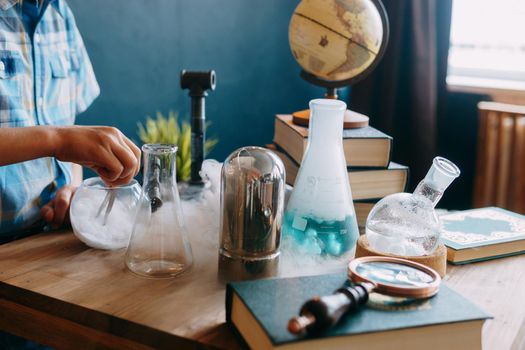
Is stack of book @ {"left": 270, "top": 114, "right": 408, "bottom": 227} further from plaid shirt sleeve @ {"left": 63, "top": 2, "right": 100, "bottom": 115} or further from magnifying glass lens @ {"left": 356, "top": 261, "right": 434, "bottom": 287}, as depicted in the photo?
plaid shirt sleeve @ {"left": 63, "top": 2, "right": 100, "bottom": 115}

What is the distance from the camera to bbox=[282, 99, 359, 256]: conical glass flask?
35.2 inches

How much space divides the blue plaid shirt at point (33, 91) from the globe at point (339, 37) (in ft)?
1.85

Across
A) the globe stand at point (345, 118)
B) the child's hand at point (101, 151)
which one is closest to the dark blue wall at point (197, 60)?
the globe stand at point (345, 118)

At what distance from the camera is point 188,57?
2.45m

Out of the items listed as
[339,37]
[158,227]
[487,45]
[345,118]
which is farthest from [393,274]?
[487,45]

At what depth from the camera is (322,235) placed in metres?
0.89

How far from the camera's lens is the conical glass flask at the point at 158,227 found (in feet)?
2.70

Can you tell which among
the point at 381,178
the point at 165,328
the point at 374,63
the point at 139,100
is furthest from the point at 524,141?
the point at 165,328

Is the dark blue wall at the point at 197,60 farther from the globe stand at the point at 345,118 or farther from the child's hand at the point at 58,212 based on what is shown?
the child's hand at the point at 58,212

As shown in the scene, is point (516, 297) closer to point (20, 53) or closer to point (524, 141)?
point (20, 53)

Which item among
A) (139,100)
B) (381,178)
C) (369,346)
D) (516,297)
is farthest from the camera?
(139,100)

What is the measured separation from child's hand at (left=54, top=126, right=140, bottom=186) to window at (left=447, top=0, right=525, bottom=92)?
1926mm

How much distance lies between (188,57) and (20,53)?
1.25m

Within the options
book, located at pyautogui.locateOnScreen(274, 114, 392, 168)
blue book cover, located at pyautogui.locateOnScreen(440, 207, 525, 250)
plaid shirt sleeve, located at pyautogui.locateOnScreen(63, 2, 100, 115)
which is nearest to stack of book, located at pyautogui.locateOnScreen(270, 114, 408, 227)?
book, located at pyautogui.locateOnScreen(274, 114, 392, 168)
